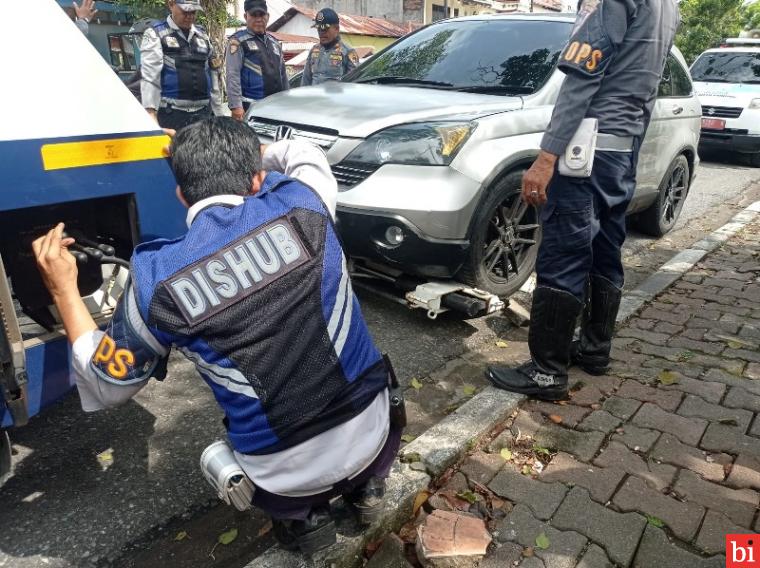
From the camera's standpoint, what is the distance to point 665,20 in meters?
2.61

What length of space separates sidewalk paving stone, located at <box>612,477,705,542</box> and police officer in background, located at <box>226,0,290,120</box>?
483cm


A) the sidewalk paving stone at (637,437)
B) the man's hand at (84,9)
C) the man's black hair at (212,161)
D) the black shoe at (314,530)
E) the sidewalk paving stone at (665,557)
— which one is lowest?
the sidewalk paving stone at (637,437)

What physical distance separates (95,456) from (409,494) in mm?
1291

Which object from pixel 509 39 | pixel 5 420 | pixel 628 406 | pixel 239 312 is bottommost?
pixel 628 406

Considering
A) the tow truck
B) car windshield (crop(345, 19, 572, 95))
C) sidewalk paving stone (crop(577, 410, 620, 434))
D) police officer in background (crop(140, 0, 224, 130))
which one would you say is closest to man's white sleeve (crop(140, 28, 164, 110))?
police officer in background (crop(140, 0, 224, 130))

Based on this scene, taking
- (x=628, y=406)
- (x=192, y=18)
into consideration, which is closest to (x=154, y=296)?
(x=628, y=406)

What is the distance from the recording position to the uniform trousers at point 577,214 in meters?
2.66

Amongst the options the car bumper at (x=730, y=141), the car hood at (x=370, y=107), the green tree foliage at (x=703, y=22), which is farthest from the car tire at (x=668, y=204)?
the green tree foliage at (x=703, y=22)

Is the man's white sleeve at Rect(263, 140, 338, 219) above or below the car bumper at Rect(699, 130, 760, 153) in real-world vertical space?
above

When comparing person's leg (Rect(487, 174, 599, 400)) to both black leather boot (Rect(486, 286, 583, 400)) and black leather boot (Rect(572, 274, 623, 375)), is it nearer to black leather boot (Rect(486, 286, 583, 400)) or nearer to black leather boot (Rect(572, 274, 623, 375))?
black leather boot (Rect(486, 286, 583, 400))

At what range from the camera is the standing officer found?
2.48 m

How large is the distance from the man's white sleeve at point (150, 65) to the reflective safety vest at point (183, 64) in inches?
1.7

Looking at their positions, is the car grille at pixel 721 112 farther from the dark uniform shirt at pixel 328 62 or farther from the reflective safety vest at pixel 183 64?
the reflective safety vest at pixel 183 64

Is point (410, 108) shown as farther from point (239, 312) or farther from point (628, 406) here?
point (239, 312)
